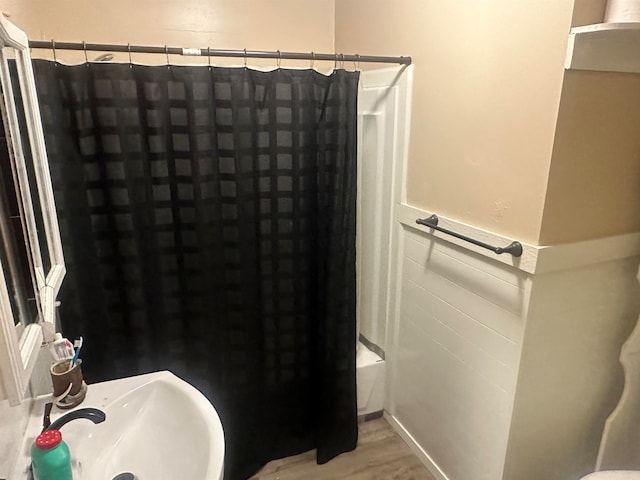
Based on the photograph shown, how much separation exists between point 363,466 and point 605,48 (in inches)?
70.9

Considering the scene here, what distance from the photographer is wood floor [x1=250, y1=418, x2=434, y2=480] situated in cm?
191

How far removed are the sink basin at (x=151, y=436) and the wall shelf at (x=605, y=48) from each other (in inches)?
50.6

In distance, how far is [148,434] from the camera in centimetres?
115

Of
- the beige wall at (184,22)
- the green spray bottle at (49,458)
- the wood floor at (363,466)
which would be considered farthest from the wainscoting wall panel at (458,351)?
the green spray bottle at (49,458)

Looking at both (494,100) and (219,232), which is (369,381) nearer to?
(219,232)

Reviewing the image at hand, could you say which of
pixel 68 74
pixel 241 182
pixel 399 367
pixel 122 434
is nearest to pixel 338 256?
pixel 241 182

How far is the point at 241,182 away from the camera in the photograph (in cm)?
163

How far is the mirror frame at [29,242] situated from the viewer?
2.33ft

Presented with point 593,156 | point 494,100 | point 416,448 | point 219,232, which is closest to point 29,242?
point 219,232

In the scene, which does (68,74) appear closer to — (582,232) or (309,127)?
(309,127)

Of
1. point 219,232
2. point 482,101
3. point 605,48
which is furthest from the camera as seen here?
point 219,232

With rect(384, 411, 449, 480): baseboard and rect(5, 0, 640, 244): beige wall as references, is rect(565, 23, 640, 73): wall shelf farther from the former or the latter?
rect(384, 411, 449, 480): baseboard

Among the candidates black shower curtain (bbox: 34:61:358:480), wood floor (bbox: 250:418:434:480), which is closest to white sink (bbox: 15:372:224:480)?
black shower curtain (bbox: 34:61:358:480)

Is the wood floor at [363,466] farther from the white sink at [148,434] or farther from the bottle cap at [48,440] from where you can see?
the bottle cap at [48,440]
